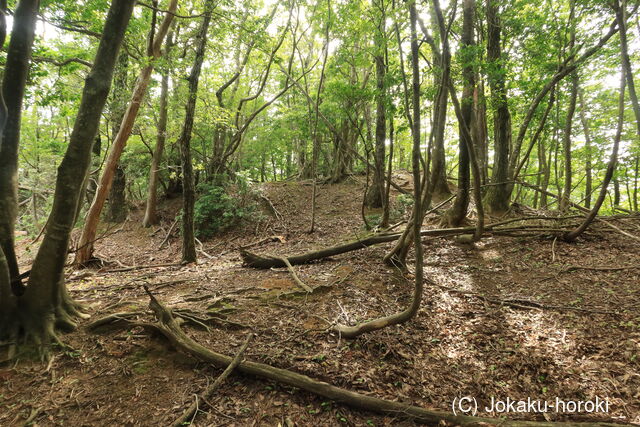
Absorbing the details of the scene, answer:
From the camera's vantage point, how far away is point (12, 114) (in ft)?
11.6

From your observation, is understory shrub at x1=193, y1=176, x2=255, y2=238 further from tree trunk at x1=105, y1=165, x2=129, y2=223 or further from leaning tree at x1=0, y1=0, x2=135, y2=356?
leaning tree at x1=0, y1=0, x2=135, y2=356

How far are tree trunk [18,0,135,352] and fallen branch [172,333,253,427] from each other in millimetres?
2071

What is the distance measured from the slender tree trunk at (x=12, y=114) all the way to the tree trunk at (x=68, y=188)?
0.37 meters

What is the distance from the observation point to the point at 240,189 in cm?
1273

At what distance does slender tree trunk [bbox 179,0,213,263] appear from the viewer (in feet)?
24.1

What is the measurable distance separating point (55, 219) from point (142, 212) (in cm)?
1372

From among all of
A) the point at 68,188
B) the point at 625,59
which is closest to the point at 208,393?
the point at 68,188

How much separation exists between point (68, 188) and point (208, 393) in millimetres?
2946

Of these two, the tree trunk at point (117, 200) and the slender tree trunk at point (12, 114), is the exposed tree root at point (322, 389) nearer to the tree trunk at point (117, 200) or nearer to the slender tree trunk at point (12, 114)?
the slender tree trunk at point (12, 114)

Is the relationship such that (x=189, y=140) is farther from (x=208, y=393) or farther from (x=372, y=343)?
(x=372, y=343)

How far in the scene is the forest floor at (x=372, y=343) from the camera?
2871 millimetres

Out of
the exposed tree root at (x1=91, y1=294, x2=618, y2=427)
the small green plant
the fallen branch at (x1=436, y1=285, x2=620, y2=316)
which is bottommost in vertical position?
the exposed tree root at (x1=91, y1=294, x2=618, y2=427)

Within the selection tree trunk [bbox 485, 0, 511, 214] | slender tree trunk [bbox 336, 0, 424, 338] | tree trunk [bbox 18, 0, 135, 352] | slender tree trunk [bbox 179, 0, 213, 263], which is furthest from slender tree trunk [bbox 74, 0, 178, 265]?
tree trunk [bbox 485, 0, 511, 214]

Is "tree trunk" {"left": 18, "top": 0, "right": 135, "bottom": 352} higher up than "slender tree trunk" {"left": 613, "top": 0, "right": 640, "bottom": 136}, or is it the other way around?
"slender tree trunk" {"left": 613, "top": 0, "right": 640, "bottom": 136}
